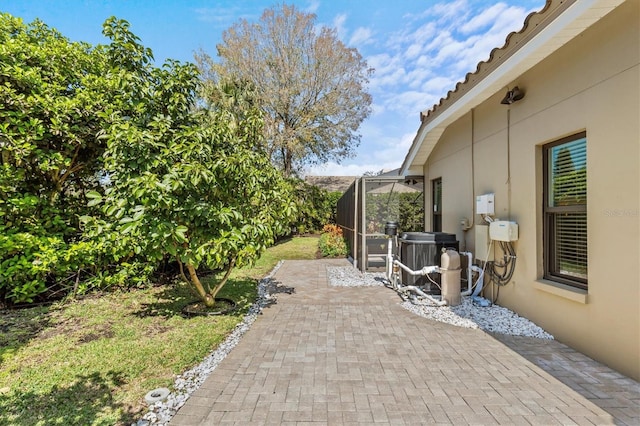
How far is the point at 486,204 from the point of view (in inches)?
205

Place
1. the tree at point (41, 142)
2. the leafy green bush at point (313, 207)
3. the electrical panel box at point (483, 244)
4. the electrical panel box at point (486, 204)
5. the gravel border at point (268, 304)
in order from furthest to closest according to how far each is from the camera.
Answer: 1. the leafy green bush at point (313, 207)
2. the electrical panel box at point (483, 244)
3. the electrical panel box at point (486, 204)
4. the tree at point (41, 142)
5. the gravel border at point (268, 304)

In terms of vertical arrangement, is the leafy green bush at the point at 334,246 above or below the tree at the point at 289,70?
below

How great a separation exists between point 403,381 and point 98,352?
3.64 meters

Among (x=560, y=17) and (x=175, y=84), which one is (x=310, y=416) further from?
(x=175, y=84)

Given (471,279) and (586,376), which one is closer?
(586,376)

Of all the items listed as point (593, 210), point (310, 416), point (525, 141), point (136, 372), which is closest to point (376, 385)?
point (310, 416)

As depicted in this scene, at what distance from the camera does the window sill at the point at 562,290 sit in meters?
3.47

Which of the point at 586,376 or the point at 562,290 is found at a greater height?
the point at 562,290

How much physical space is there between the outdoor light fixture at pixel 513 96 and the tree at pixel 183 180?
3859mm

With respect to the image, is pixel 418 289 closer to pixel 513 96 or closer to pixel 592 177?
pixel 592 177

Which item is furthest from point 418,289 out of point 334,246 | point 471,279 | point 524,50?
point 334,246

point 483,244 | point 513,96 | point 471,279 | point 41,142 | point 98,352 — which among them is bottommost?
point 98,352

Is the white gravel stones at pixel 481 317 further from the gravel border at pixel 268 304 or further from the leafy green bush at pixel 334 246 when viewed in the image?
the leafy green bush at pixel 334 246

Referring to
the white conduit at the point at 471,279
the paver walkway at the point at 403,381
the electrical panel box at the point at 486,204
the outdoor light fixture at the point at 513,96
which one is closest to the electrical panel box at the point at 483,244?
the white conduit at the point at 471,279
